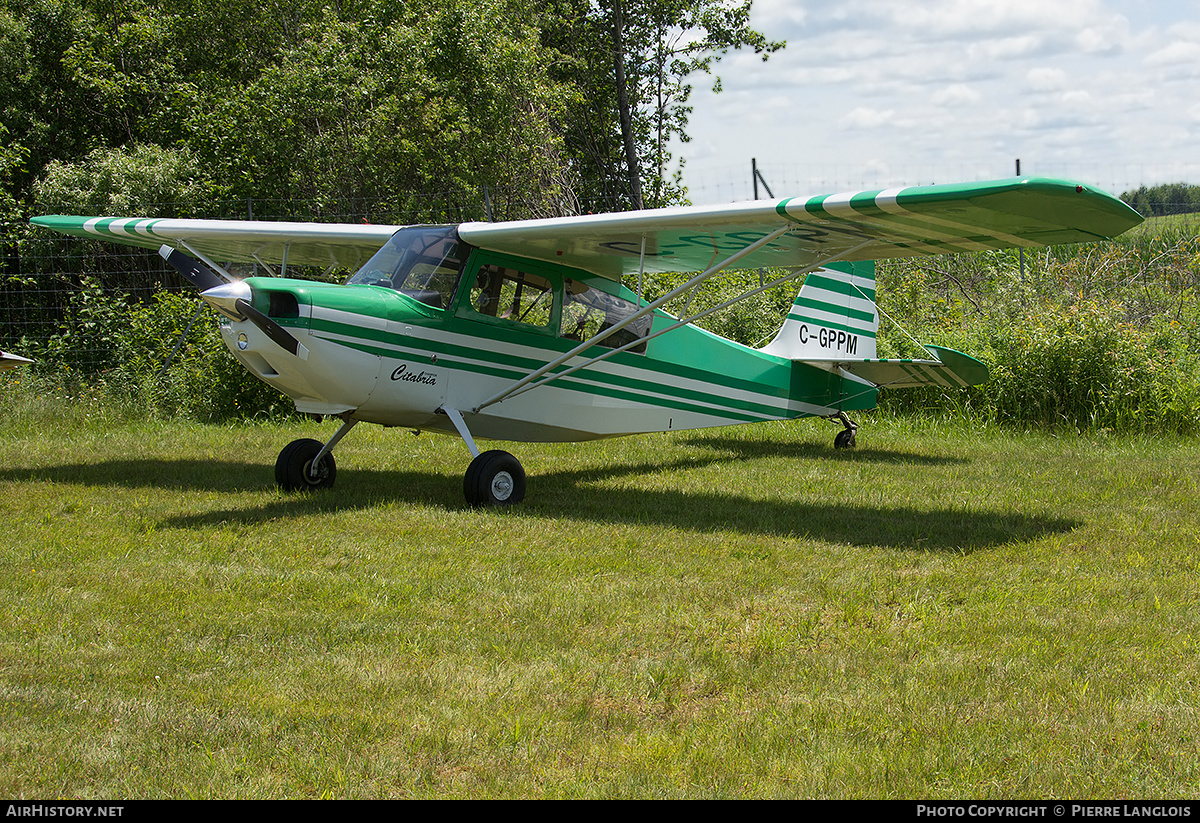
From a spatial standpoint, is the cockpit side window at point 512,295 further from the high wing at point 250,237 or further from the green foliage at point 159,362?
the green foliage at point 159,362

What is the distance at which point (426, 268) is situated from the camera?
300 inches

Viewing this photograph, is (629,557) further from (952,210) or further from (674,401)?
(674,401)

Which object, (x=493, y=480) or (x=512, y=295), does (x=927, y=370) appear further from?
(x=493, y=480)

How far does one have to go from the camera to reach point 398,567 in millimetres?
5395

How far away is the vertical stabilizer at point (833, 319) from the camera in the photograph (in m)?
10.4

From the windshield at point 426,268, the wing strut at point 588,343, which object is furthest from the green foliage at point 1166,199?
the windshield at point 426,268

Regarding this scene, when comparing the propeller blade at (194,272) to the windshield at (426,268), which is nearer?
the propeller blade at (194,272)

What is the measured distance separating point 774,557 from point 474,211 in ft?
37.0

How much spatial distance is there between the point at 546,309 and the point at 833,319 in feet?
13.0

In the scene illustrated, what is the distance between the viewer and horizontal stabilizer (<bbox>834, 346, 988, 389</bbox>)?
8922mm

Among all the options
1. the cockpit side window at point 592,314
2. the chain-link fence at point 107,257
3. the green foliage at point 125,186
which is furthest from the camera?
the green foliage at point 125,186

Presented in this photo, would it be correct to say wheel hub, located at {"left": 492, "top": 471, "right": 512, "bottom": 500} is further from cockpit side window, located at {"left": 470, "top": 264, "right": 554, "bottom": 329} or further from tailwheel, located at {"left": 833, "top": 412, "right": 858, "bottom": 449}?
tailwheel, located at {"left": 833, "top": 412, "right": 858, "bottom": 449}

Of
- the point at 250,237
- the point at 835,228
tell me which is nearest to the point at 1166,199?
the point at 835,228

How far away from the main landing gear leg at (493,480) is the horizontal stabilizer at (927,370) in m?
4.10
